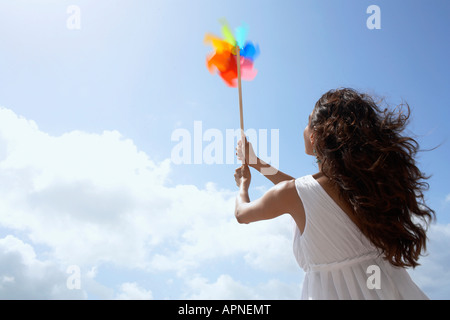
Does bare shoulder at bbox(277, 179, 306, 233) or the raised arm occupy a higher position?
the raised arm

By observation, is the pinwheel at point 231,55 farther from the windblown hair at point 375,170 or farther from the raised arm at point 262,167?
the windblown hair at point 375,170

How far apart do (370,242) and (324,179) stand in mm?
459

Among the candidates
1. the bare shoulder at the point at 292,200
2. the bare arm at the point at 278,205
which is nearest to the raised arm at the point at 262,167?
the bare arm at the point at 278,205

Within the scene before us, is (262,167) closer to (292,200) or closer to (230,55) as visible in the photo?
(292,200)

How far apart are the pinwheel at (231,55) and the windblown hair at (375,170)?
190 centimetres

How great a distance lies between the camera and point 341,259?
225 centimetres

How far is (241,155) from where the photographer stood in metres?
3.56

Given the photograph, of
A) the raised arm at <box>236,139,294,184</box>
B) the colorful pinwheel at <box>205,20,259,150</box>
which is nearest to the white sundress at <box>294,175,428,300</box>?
the raised arm at <box>236,139,294,184</box>

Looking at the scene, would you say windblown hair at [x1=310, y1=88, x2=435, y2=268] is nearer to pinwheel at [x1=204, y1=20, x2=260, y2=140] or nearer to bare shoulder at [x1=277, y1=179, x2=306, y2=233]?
bare shoulder at [x1=277, y1=179, x2=306, y2=233]

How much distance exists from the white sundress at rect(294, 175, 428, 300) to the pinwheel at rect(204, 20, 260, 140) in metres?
2.29

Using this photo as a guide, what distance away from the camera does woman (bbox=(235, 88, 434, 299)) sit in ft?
7.20

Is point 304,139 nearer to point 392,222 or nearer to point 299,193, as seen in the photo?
point 299,193

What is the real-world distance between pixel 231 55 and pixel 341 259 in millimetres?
2728

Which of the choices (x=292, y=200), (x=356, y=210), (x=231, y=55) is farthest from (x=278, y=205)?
(x=231, y=55)
